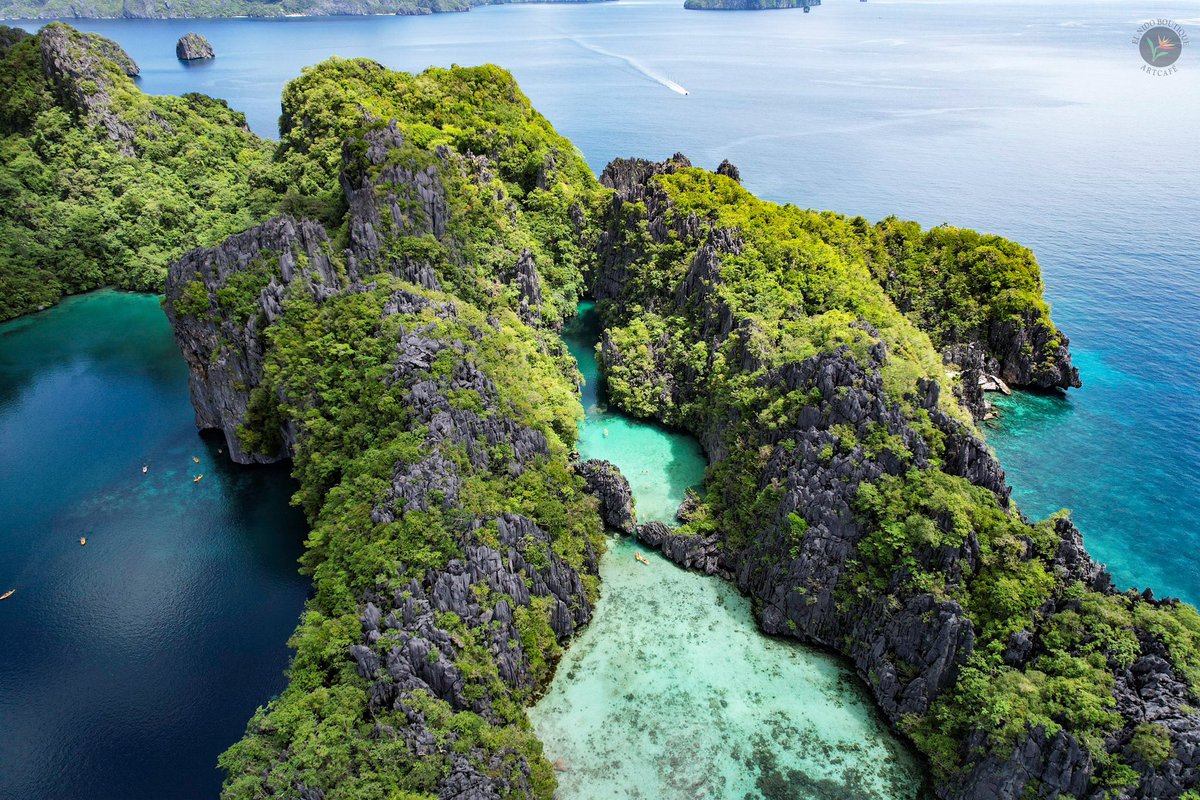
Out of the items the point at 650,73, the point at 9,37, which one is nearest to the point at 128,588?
the point at 9,37

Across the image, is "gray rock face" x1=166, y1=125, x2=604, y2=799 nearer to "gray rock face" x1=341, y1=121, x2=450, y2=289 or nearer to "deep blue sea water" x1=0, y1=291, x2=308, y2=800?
"gray rock face" x1=341, y1=121, x2=450, y2=289

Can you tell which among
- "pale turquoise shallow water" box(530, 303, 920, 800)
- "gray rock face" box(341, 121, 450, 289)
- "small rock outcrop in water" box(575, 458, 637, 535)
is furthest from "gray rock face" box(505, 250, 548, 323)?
"pale turquoise shallow water" box(530, 303, 920, 800)

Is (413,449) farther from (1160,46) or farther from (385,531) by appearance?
(1160,46)

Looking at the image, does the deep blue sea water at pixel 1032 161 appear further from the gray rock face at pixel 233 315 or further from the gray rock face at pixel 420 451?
the gray rock face at pixel 233 315

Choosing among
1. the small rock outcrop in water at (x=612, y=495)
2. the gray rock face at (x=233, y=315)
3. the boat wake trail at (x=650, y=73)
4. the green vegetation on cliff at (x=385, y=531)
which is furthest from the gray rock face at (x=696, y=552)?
the boat wake trail at (x=650, y=73)

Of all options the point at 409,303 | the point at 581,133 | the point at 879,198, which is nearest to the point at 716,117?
the point at 581,133

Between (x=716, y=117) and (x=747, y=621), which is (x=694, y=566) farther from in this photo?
(x=716, y=117)
